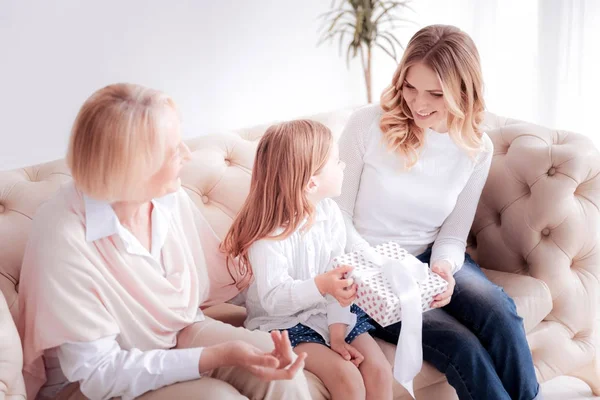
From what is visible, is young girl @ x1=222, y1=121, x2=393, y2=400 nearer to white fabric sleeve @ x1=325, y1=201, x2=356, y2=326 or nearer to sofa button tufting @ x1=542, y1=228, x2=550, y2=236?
white fabric sleeve @ x1=325, y1=201, x2=356, y2=326

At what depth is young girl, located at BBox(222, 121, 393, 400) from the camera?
1.71m

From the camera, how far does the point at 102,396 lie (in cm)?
145

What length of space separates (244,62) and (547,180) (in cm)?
181

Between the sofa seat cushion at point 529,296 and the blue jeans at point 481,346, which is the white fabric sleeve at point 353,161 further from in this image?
the sofa seat cushion at point 529,296

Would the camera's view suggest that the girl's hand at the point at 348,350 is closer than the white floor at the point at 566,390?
Yes

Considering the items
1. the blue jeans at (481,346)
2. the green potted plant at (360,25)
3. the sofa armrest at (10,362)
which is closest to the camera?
the sofa armrest at (10,362)

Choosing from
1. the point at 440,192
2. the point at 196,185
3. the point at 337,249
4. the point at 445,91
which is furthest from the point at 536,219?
the point at 196,185

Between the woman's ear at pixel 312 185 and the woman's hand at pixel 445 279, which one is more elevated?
the woman's ear at pixel 312 185

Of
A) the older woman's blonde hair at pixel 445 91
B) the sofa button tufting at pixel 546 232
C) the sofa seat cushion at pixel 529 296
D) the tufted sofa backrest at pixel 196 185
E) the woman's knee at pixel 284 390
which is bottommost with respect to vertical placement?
the sofa seat cushion at pixel 529 296

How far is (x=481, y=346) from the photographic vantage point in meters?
1.84

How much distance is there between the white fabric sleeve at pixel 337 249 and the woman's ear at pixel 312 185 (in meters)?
0.15

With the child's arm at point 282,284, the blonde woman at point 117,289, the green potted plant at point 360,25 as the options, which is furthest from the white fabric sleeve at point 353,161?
the green potted plant at point 360,25

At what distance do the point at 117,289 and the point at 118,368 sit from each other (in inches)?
6.9

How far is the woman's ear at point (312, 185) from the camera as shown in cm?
180
